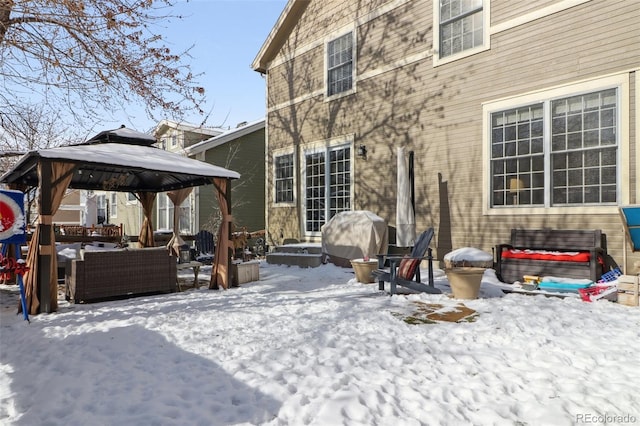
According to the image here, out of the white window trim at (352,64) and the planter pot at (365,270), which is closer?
the planter pot at (365,270)

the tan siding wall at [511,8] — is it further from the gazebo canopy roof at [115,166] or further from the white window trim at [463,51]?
the gazebo canopy roof at [115,166]

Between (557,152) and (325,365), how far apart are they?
6.09m

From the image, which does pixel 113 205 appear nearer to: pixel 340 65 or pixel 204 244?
pixel 204 244

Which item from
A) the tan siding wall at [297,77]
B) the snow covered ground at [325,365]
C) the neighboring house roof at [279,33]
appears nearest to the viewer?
the snow covered ground at [325,365]

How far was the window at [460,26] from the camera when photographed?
8469 mm

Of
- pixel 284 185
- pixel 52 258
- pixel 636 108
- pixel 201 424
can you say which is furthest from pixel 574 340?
pixel 284 185

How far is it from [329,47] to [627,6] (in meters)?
7.01

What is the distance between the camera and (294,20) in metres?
12.5

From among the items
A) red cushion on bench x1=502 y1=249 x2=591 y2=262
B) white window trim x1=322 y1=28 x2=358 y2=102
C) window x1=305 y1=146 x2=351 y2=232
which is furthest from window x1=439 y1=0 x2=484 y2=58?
red cushion on bench x1=502 y1=249 x2=591 y2=262

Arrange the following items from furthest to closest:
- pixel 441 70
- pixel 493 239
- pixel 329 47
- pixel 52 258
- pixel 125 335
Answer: pixel 329 47, pixel 441 70, pixel 493 239, pixel 52 258, pixel 125 335

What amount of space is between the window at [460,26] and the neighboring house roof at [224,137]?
972 cm

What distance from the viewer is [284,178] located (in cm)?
1279

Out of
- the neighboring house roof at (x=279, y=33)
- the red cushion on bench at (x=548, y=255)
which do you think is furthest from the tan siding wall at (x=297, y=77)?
the red cushion on bench at (x=548, y=255)

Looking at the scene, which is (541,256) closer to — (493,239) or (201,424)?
(493,239)
